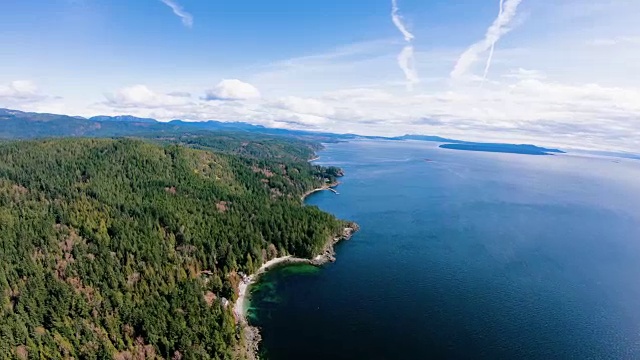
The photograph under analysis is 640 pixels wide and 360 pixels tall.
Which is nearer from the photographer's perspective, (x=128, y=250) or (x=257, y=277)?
(x=128, y=250)

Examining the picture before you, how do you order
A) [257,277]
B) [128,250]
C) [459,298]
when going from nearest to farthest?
1. [459,298]
2. [128,250]
3. [257,277]

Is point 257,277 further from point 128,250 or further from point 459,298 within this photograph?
point 459,298

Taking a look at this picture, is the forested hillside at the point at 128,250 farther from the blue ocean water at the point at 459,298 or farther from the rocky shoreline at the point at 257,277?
the blue ocean water at the point at 459,298

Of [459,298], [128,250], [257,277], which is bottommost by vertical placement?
[257,277]

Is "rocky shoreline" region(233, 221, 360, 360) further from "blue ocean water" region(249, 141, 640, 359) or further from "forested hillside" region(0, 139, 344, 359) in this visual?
"blue ocean water" region(249, 141, 640, 359)

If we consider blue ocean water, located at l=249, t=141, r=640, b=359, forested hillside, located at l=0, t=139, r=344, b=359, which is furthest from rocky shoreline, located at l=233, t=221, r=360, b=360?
blue ocean water, located at l=249, t=141, r=640, b=359

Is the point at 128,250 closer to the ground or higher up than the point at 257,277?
higher up

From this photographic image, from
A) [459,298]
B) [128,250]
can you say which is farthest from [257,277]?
[459,298]

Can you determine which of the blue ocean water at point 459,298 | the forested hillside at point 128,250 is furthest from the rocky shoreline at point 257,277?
the blue ocean water at point 459,298
